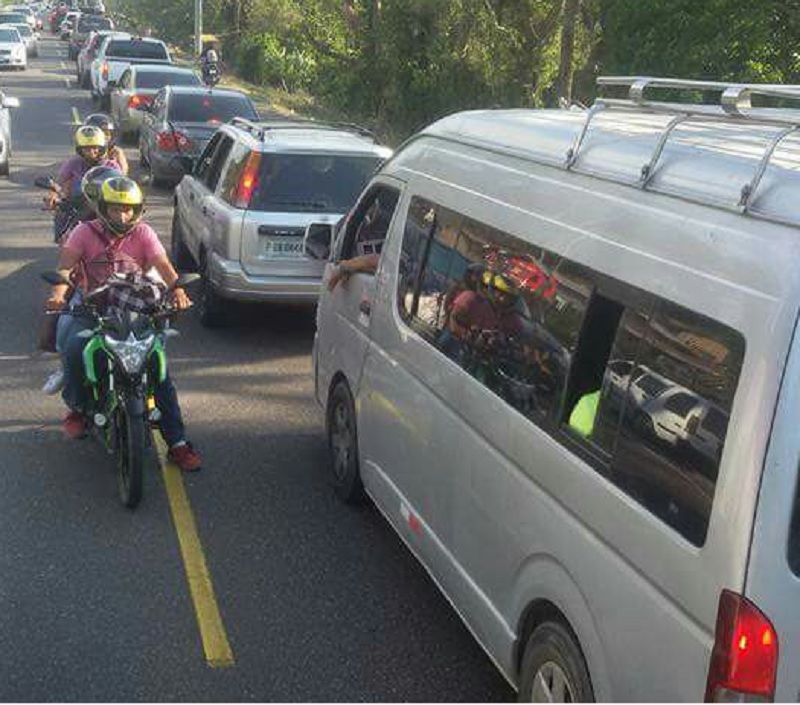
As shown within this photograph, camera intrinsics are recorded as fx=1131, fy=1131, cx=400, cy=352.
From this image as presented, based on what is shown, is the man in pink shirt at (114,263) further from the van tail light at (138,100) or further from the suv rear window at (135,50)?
the suv rear window at (135,50)

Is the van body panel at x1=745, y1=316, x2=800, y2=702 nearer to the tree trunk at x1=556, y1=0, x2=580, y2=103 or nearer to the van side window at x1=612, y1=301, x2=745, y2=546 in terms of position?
the van side window at x1=612, y1=301, x2=745, y2=546

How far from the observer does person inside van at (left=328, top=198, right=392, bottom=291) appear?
6223 millimetres

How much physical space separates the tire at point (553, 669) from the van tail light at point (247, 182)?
631cm

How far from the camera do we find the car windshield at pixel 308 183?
948cm

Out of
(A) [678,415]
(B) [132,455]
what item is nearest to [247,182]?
(B) [132,455]

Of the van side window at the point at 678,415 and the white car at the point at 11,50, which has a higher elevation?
the van side window at the point at 678,415

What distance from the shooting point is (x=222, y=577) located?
17.9 feet

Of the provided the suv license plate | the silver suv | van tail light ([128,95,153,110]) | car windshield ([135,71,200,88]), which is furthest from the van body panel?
car windshield ([135,71,200,88])

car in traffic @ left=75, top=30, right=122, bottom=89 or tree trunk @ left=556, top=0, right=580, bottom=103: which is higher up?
tree trunk @ left=556, top=0, right=580, bottom=103

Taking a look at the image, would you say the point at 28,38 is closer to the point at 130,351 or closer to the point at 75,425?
the point at 75,425

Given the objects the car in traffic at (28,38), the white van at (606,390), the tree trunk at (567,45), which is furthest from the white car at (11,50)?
the white van at (606,390)

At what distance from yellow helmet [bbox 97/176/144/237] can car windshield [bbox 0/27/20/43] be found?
43.6 metres

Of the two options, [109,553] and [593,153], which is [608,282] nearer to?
[593,153]

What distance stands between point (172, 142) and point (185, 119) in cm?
59
